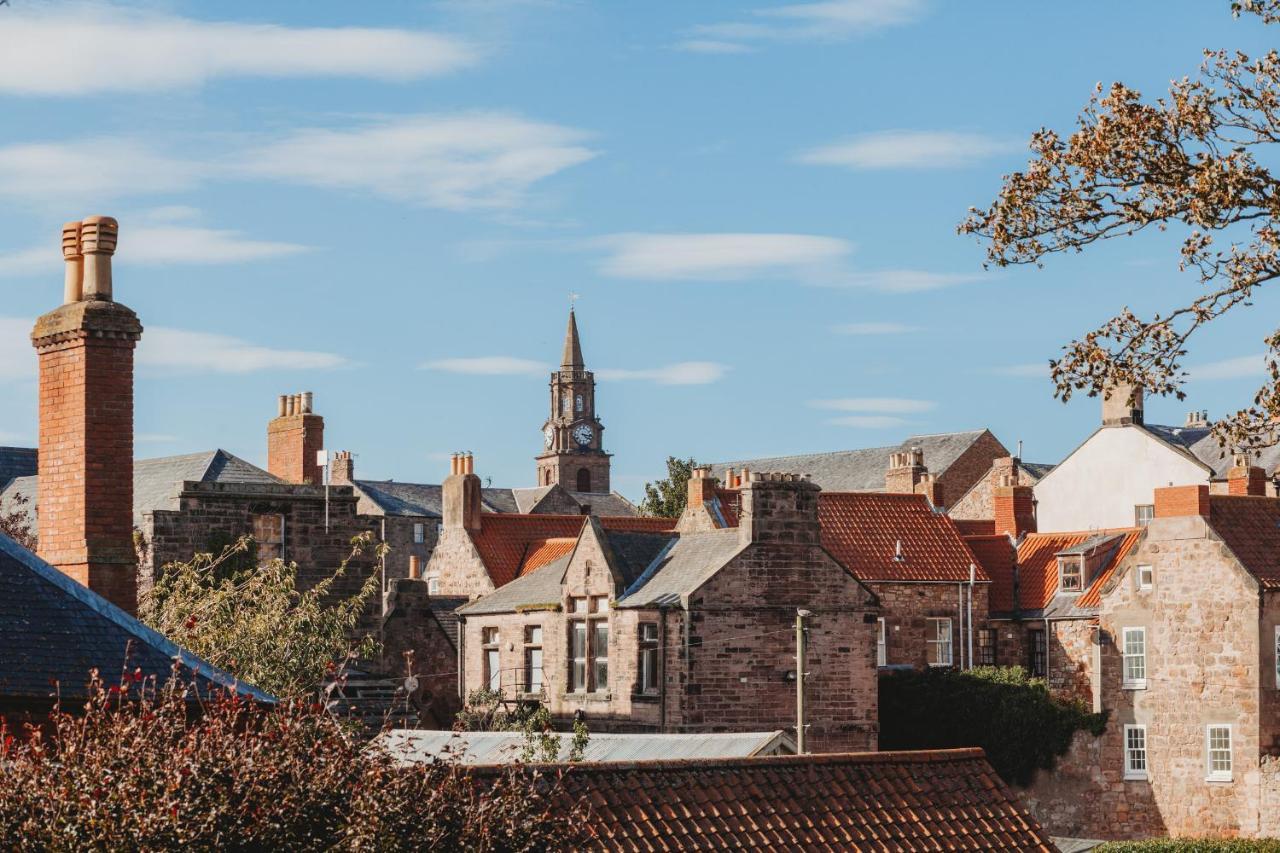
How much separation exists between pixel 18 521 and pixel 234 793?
42.4m

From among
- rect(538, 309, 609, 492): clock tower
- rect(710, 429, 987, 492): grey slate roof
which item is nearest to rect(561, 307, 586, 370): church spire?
rect(538, 309, 609, 492): clock tower

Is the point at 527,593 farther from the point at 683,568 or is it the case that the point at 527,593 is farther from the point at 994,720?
the point at 994,720

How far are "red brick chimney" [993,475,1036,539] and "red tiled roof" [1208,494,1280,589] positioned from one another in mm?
10276

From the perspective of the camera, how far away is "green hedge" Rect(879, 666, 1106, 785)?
56.4 meters

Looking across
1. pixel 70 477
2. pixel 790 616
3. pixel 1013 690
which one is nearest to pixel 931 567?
pixel 1013 690

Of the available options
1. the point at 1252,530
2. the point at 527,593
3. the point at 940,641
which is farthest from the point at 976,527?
the point at 527,593

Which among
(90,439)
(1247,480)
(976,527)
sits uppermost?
(1247,480)

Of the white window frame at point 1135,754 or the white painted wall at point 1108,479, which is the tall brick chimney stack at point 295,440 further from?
the white painted wall at point 1108,479

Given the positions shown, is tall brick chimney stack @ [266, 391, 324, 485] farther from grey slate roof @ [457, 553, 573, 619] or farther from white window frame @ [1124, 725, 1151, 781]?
white window frame @ [1124, 725, 1151, 781]

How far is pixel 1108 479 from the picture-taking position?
79000 millimetres

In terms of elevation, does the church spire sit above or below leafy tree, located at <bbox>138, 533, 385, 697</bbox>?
above

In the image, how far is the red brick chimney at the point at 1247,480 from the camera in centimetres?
6519

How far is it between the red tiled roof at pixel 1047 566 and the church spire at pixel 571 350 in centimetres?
10903

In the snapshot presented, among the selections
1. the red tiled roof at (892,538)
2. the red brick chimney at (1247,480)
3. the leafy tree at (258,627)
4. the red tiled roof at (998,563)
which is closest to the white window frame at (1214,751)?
the red tiled roof at (998,563)
